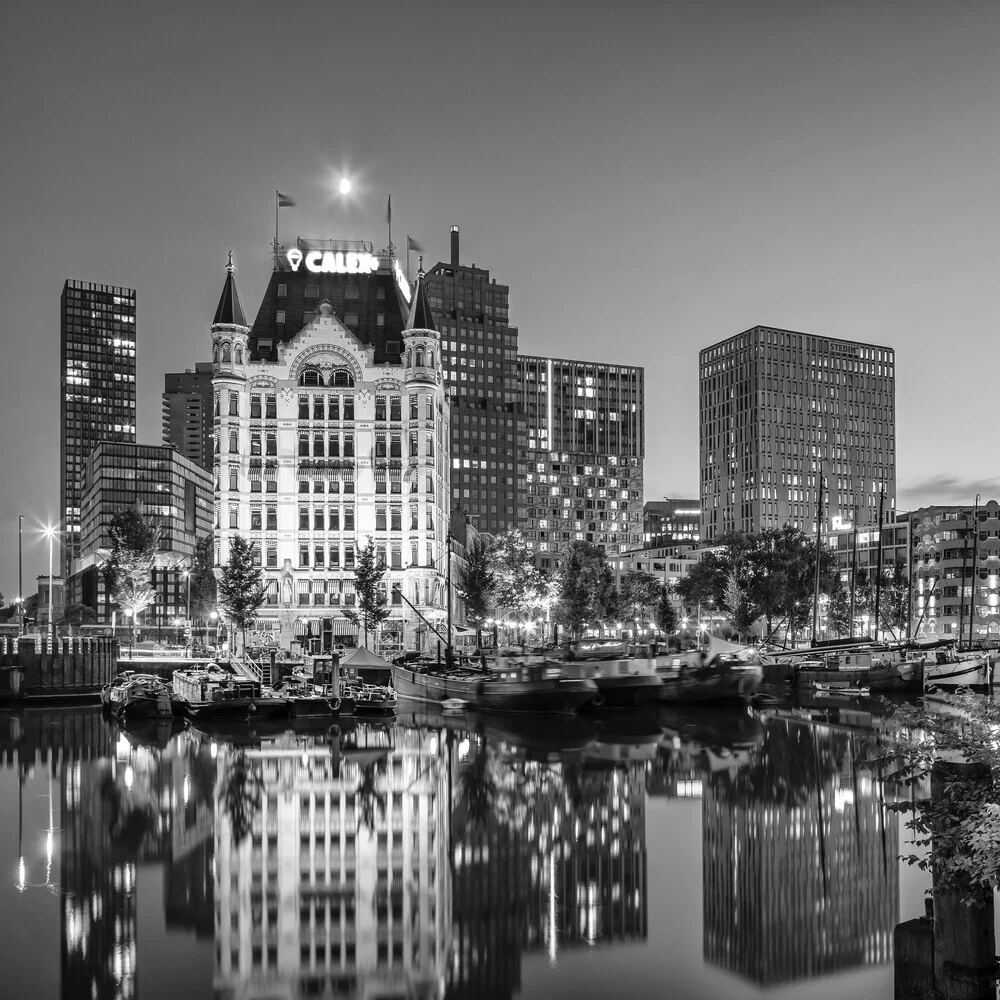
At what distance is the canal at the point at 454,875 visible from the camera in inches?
882

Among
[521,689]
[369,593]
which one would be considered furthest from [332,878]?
[369,593]

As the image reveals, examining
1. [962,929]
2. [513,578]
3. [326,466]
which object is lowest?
[962,929]

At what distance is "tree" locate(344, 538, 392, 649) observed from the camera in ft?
379

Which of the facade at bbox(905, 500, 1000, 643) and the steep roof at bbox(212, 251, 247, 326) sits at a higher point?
the steep roof at bbox(212, 251, 247, 326)

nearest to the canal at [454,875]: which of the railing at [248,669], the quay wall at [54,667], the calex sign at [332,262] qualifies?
the railing at [248,669]

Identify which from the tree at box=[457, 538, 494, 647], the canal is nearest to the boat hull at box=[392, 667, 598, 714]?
the canal

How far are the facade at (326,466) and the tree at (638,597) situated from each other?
112 feet

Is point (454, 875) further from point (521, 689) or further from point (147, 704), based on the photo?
point (147, 704)

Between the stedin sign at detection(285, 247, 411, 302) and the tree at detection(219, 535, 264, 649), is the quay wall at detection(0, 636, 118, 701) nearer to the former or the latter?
the tree at detection(219, 535, 264, 649)

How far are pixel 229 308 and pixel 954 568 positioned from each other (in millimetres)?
123627

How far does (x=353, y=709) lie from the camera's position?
75.1 m

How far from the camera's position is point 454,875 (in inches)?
1194

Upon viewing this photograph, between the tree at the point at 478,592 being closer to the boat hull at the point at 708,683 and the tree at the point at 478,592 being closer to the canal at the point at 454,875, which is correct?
the boat hull at the point at 708,683

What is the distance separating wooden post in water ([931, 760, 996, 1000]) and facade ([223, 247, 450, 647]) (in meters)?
111
